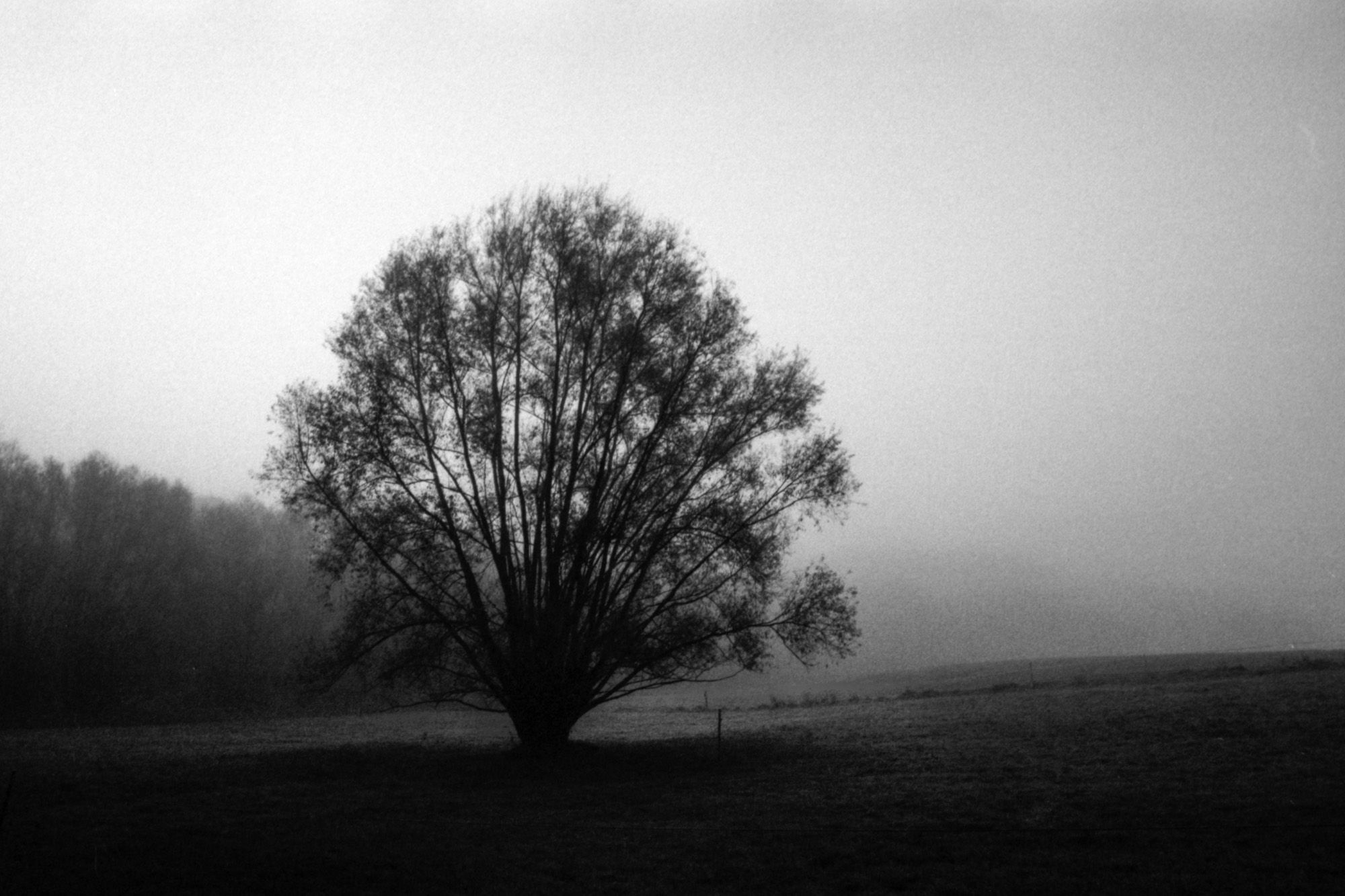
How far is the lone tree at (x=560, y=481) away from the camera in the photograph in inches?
1047

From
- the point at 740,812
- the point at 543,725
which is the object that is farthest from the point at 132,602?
the point at 740,812

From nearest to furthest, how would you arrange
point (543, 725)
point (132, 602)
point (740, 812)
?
point (740, 812) < point (543, 725) < point (132, 602)

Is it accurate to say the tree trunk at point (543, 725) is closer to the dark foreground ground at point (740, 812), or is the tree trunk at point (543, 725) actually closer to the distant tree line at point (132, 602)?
the dark foreground ground at point (740, 812)

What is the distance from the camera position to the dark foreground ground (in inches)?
494

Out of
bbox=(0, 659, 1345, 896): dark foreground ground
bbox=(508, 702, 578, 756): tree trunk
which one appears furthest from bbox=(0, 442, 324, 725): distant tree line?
bbox=(508, 702, 578, 756): tree trunk

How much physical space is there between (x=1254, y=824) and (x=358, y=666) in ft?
74.8

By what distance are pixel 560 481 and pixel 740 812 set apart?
1299 cm

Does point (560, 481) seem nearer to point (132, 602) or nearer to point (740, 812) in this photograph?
point (740, 812)

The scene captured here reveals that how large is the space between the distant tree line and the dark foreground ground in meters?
31.1

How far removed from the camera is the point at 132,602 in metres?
66.3

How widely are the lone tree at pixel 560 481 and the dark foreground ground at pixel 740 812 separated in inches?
131

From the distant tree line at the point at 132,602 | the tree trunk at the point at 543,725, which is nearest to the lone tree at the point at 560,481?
the tree trunk at the point at 543,725

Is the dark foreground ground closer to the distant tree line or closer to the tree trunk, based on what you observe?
the tree trunk

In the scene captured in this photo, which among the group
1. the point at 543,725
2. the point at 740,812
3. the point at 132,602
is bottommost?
the point at 740,812
